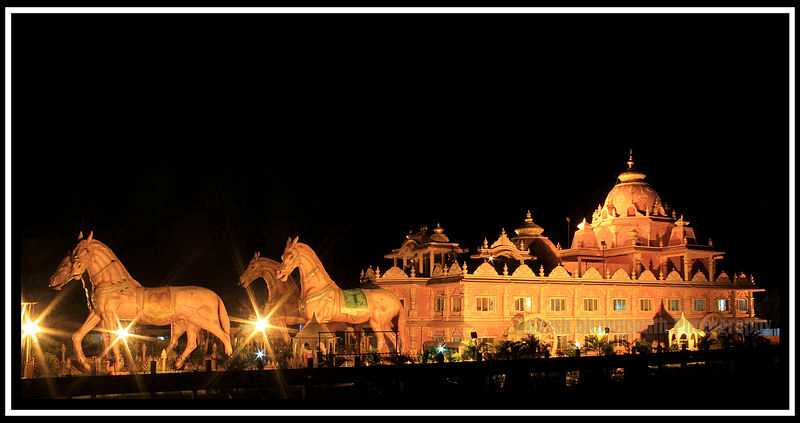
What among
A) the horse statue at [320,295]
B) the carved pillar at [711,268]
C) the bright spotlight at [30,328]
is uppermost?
the carved pillar at [711,268]

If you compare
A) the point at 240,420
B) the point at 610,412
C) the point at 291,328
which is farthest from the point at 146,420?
the point at 291,328

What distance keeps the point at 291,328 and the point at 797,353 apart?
1809 cm

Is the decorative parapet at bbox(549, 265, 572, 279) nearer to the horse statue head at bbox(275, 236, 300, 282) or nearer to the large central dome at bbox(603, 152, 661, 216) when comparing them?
the large central dome at bbox(603, 152, 661, 216)

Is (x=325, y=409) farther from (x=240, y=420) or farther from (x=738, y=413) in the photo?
(x=738, y=413)

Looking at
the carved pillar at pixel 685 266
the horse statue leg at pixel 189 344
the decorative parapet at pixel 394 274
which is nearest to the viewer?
the horse statue leg at pixel 189 344

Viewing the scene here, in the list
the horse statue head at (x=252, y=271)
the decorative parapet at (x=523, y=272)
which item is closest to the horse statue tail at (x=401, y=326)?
the horse statue head at (x=252, y=271)

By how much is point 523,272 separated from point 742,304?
43.2 ft

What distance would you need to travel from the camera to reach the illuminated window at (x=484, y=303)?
36781 millimetres

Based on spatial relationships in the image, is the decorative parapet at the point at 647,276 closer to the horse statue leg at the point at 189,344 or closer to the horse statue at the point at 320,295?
the horse statue at the point at 320,295

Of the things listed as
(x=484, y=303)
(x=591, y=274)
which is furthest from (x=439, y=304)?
(x=591, y=274)

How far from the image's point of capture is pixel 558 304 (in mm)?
39062

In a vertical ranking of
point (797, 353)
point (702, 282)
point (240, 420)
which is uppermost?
point (702, 282)

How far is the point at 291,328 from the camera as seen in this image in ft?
113

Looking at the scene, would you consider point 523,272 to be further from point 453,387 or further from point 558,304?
point 453,387
